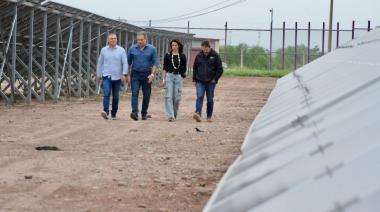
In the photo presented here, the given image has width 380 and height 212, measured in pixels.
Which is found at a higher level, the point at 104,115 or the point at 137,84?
the point at 137,84

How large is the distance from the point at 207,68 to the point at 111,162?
5936mm

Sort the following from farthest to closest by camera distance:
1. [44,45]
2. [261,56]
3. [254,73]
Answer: [261,56] → [254,73] → [44,45]

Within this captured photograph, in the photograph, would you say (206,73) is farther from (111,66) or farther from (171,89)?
(111,66)

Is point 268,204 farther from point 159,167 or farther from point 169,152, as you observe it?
point 169,152

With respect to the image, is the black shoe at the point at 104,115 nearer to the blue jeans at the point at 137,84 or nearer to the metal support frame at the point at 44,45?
the blue jeans at the point at 137,84

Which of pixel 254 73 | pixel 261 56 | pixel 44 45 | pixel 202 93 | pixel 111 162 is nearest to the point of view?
pixel 111 162

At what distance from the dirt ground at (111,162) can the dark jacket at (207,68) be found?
81 centimetres

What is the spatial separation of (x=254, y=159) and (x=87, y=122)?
917 cm

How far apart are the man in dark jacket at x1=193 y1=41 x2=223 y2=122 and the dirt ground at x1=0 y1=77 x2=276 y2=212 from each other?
1.37ft

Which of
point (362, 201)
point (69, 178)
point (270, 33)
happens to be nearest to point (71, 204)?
point (69, 178)

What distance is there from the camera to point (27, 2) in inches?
669

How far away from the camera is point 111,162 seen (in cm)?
842

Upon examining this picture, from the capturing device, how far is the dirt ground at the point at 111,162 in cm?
630

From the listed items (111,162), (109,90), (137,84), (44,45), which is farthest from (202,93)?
(111,162)
